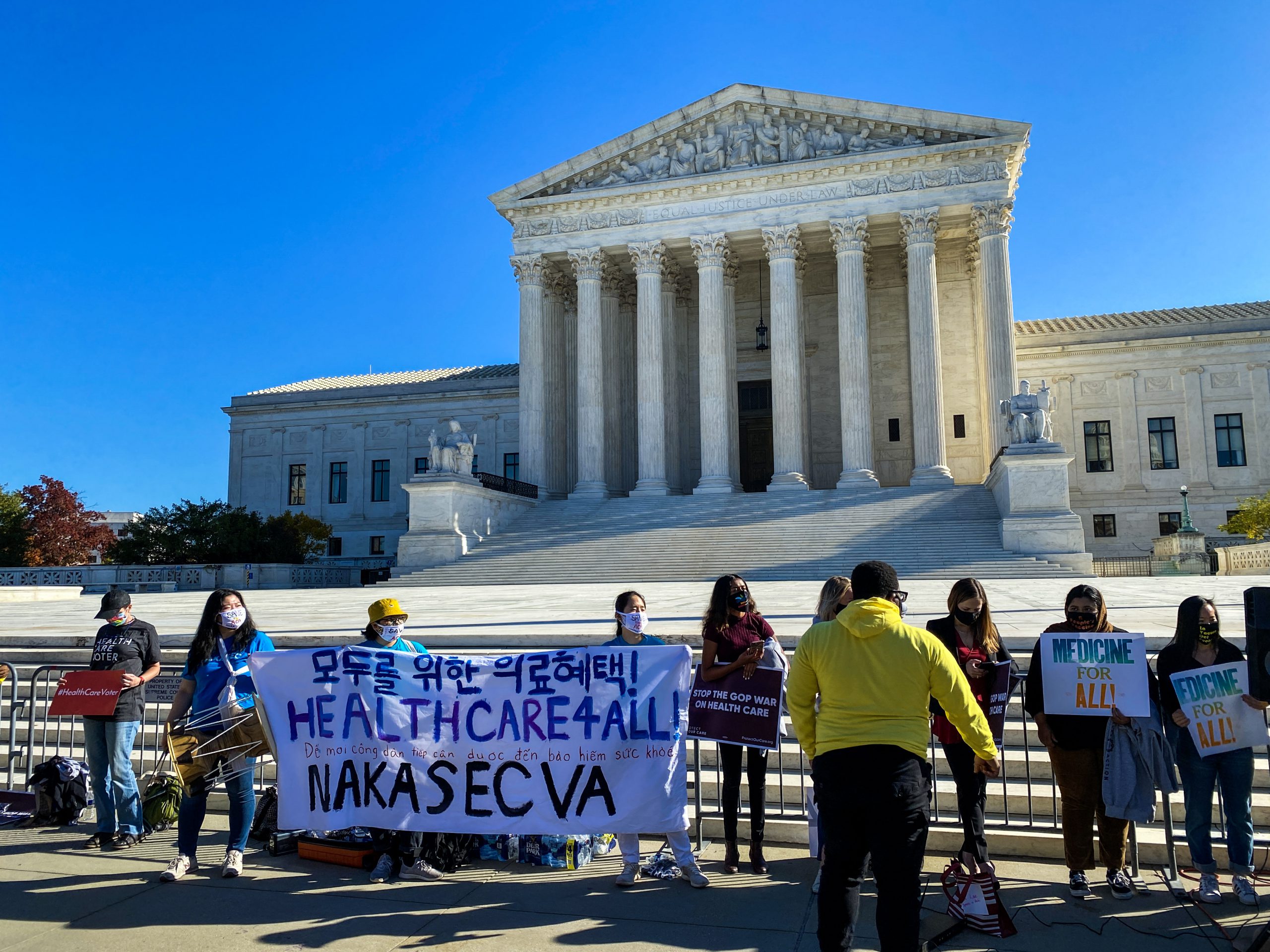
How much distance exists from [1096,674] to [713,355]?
32753 millimetres

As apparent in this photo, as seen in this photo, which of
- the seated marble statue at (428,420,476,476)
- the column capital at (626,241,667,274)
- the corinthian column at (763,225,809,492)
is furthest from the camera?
the column capital at (626,241,667,274)

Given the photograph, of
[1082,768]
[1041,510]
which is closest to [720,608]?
[1082,768]

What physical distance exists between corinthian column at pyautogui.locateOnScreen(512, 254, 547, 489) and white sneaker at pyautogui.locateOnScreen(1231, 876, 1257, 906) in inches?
1369

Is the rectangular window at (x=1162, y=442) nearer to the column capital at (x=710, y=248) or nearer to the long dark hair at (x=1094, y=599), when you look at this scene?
the column capital at (x=710, y=248)

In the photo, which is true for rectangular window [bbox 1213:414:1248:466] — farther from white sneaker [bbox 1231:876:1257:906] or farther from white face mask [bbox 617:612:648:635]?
white face mask [bbox 617:612:648:635]

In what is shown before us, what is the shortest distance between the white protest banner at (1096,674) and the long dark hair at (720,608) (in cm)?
191

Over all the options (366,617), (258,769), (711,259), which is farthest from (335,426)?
(258,769)

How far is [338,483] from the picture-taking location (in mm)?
54281

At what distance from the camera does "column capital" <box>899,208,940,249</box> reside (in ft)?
118

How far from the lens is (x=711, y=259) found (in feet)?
125

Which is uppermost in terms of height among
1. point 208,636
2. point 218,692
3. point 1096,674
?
point 208,636

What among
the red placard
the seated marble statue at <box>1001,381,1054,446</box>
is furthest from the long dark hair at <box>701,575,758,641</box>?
the seated marble statue at <box>1001,381,1054,446</box>

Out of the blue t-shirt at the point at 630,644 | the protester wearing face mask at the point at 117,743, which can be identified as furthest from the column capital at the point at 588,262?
the blue t-shirt at the point at 630,644

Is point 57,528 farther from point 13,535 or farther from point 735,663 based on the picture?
point 735,663
